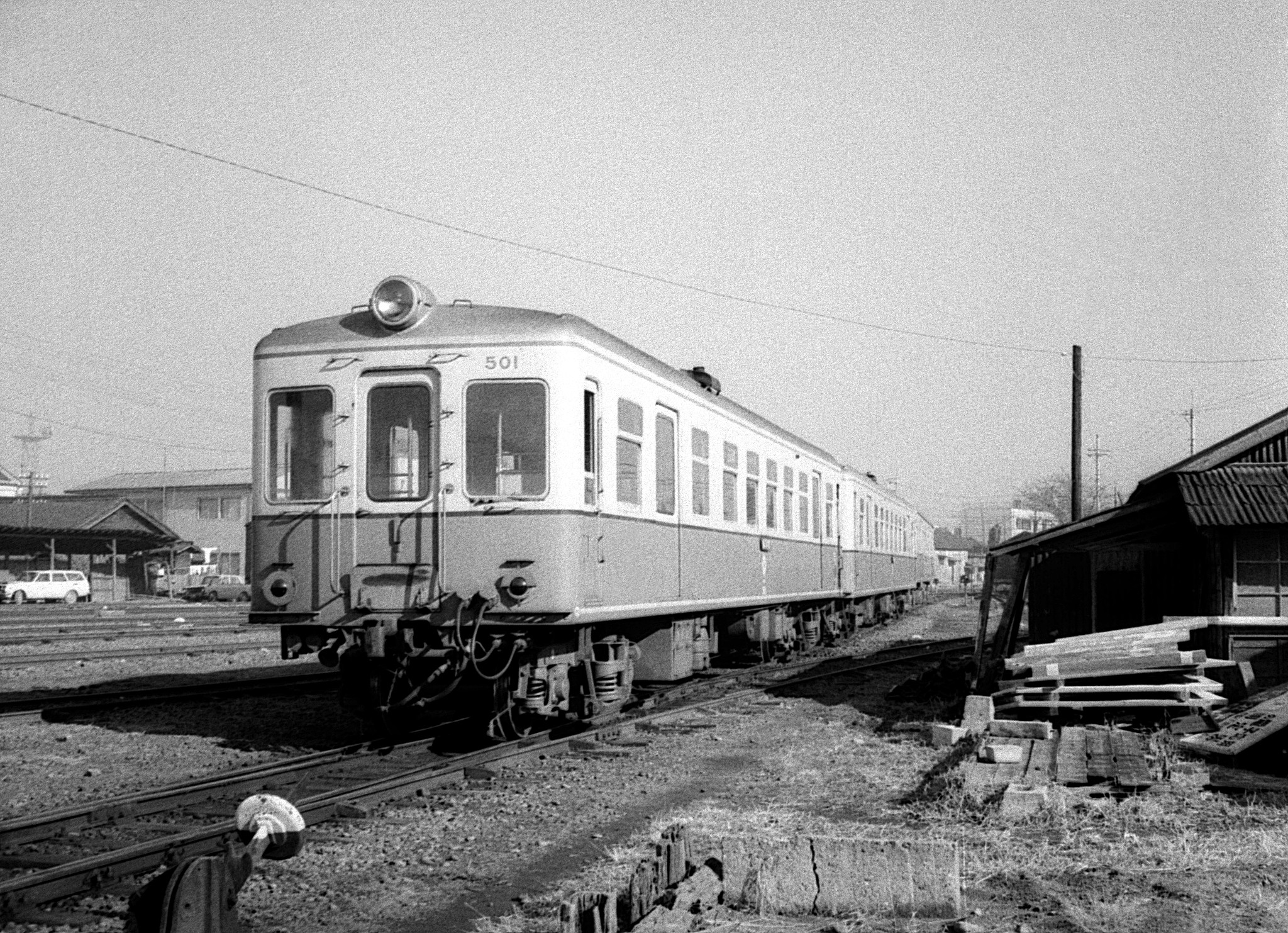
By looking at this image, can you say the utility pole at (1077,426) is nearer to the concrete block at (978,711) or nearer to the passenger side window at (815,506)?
the passenger side window at (815,506)

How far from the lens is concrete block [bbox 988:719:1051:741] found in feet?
32.0

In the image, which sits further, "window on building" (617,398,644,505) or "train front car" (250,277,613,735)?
"window on building" (617,398,644,505)

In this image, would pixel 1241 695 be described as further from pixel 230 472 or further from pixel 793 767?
pixel 230 472

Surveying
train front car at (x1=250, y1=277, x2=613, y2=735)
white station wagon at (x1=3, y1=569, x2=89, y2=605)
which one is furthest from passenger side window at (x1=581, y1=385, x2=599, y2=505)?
white station wagon at (x1=3, y1=569, x2=89, y2=605)

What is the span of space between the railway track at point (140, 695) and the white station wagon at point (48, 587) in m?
33.8

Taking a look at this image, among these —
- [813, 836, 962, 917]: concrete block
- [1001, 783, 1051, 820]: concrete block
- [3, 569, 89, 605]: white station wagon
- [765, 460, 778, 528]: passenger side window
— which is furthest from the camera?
[3, 569, 89, 605]: white station wagon

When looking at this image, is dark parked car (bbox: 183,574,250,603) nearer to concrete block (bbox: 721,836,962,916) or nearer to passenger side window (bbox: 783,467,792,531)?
passenger side window (bbox: 783,467,792,531)

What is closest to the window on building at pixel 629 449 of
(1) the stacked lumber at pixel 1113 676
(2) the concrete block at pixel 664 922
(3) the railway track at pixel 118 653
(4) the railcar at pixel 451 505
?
(4) the railcar at pixel 451 505

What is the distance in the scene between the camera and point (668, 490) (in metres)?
12.4

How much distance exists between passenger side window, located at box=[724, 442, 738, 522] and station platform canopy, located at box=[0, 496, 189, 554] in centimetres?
3785

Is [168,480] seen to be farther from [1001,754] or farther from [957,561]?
[1001,754]

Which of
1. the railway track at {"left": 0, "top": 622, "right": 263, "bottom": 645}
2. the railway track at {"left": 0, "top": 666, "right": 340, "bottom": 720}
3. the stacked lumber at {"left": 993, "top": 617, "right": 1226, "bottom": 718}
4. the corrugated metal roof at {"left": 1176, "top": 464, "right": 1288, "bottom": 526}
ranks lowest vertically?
the railway track at {"left": 0, "top": 622, "right": 263, "bottom": 645}

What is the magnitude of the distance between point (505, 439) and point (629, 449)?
157 centimetres

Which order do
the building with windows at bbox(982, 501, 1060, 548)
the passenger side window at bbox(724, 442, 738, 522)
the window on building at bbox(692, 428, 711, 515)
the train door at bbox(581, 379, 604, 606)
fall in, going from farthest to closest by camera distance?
1. the building with windows at bbox(982, 501, 1060, 548)
2. the passenger side window at bbox(724, 442, 738, 522)
3. the window on building at bbox(692, 428, 711, 515)
4. the train door at bbox(581, 379, 604, 606)
